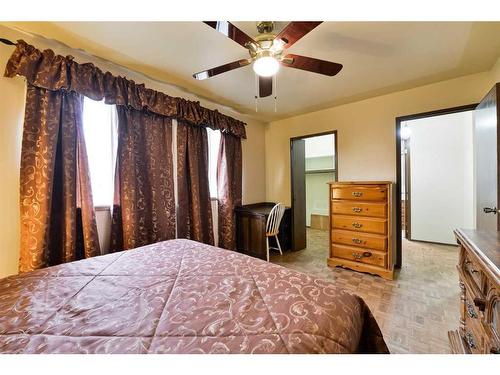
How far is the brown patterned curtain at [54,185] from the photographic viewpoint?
5.18ft

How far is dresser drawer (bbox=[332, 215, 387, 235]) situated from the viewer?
2535mm

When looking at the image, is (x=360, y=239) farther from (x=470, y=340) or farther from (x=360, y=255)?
(x=470, y=340)

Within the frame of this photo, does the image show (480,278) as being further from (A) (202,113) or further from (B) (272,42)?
(A) (202,113)

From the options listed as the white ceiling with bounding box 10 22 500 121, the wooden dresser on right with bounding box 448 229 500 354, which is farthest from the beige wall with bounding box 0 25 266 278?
the wooden dresser on right with bounding box 448 229 500 354

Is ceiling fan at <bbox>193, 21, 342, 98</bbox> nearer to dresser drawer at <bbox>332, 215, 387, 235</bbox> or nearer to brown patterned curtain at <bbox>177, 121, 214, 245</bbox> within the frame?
brown patterned curtain at <bbox>177, 121, 214, 245</bbox>

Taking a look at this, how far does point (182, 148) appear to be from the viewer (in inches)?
103

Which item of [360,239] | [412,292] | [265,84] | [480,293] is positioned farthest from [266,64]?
→ [412,292]

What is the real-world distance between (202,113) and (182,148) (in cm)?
56

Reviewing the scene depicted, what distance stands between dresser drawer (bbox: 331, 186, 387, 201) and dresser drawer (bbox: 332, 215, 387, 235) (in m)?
0.25

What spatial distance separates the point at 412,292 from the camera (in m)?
2.21

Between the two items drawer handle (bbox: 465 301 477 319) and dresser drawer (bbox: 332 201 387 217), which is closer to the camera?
drawer handle (bbox: 465 301 477 319)

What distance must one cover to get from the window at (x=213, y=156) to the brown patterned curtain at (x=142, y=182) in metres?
0.76

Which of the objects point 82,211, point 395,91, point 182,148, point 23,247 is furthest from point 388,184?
point 23,247
